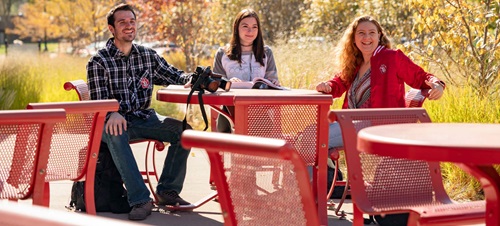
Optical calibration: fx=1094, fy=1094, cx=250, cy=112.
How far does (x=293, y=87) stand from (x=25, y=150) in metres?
7.90

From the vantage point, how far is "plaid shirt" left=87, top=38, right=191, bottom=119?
7000 millimetres

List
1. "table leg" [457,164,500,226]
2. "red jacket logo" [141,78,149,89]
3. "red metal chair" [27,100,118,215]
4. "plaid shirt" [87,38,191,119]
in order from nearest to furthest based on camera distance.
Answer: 1. "table leg" [457,164,500,226]
2. "red metal chair" [27,100,118,215]
3. "plaid shirt" [87,38,191,119]
4. "red jacket logo" [141,78,149,89]

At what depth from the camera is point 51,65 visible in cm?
1872

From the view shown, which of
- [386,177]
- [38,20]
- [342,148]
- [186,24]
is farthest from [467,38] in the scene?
[38,20]

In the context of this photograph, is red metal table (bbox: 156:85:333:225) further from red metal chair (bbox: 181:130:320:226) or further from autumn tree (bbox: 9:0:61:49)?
autumn tree (bbox: 9:0:61:49)

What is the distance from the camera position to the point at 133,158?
6.71 m

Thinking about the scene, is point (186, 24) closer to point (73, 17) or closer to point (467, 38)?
point (467, 38)

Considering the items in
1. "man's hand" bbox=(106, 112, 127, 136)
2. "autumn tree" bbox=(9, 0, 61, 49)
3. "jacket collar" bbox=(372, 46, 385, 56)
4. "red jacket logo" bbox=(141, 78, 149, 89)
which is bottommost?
"autumn tree" bbox=(9, 0, 61, 49)

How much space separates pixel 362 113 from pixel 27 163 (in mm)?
1494

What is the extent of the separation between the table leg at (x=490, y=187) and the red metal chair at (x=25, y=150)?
166 cm

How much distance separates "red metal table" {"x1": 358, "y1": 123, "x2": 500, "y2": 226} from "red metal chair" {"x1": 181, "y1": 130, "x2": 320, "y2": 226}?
1.12ft

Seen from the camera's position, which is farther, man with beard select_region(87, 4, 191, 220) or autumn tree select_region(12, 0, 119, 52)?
autumn tree select_region(12, 0, 119, 52)

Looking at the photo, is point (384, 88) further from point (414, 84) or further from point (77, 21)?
point (77, 21)

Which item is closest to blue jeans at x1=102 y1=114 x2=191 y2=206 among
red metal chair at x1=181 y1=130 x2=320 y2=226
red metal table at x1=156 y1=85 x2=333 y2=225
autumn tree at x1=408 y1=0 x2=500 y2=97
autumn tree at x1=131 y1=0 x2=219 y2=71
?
red metal table at x1=156 y1=85 x2=333 y2=225
